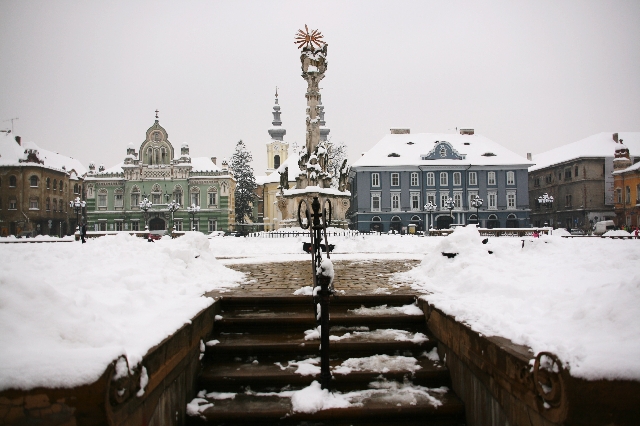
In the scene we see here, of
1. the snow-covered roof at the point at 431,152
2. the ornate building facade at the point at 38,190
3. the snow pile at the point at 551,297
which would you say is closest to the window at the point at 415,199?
the snow-covered roof at the point at 431,152

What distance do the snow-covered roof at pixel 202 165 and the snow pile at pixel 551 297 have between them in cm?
5377

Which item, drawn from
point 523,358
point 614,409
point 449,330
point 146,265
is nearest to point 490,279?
point 449,330

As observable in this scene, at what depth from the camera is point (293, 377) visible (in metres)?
4.26

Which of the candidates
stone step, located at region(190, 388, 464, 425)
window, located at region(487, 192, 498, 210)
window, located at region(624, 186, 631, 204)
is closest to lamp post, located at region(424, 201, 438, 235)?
window, located at region(487, 192, 498, 210)

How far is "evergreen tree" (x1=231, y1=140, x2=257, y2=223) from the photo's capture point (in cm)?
7250

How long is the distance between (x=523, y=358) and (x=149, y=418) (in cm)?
270

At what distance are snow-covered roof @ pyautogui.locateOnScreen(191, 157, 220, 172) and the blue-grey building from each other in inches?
773

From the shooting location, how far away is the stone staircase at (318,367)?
3857 millimetres

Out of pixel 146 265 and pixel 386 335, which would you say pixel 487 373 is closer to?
pixel 386 335

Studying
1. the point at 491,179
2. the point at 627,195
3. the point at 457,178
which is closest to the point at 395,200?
the point at 457,178

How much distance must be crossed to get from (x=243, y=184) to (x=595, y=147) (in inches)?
2059

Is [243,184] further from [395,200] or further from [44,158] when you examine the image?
[44,158]

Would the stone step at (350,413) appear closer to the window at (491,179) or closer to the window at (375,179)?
the window at (375,179)

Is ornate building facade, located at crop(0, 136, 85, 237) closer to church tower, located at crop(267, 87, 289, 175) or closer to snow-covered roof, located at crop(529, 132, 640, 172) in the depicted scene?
church tower, located at crop(267, 87, 289, 175)
